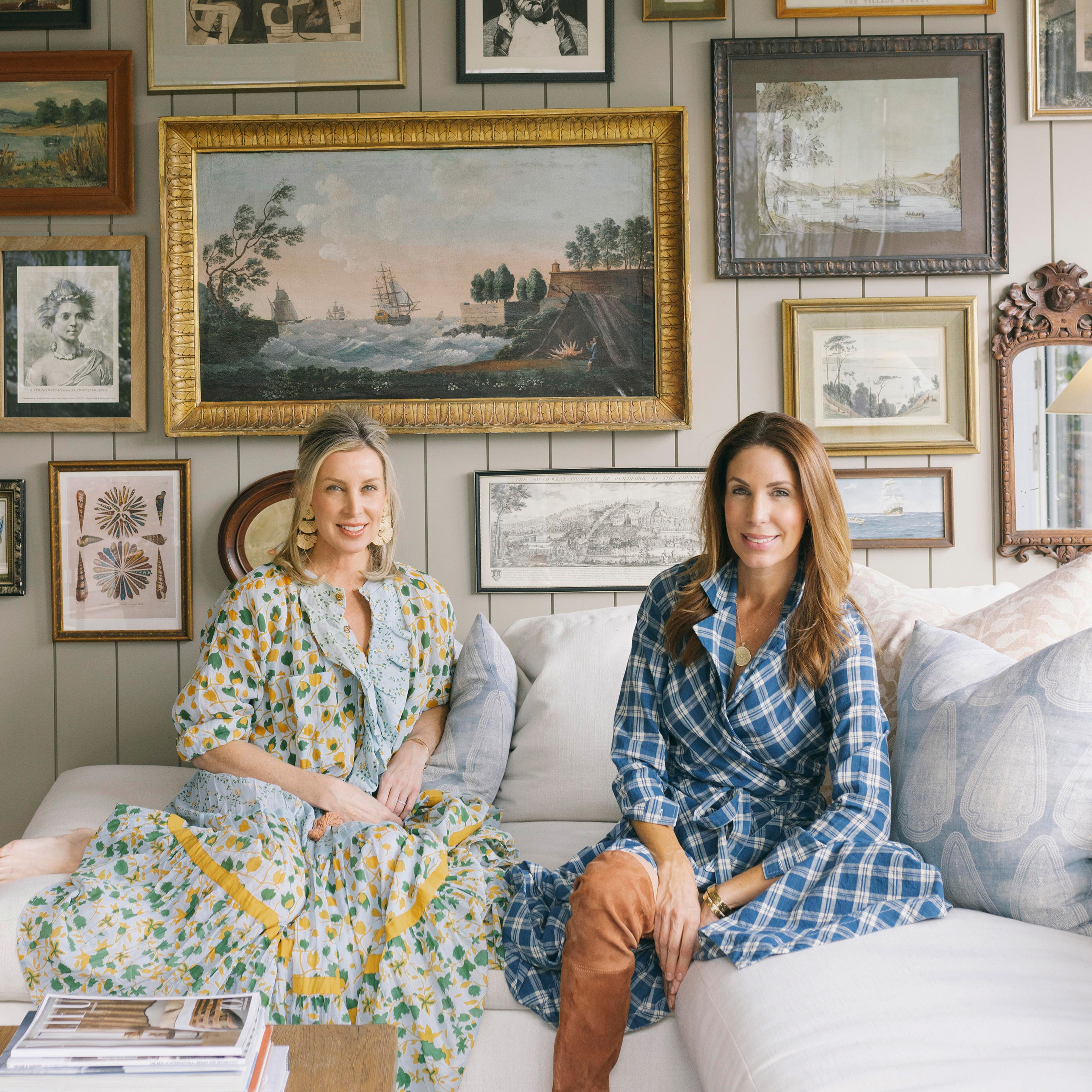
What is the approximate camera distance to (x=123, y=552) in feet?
8.29

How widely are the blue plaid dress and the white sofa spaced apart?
0.14 ft

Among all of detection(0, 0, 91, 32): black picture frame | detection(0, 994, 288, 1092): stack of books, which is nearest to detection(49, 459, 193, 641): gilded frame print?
detection(0, 0, 91, 32): black picture frame

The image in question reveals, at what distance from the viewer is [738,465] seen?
160 cm

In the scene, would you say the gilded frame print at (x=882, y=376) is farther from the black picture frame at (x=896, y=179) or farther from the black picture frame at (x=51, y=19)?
the black picture frame at (x=51, y=19)

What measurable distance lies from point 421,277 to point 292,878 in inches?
65.2

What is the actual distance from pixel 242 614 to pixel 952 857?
1.39m

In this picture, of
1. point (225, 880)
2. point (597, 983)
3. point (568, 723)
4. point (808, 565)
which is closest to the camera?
point (597, 983)

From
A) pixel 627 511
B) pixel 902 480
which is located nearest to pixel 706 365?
pixel 627 511

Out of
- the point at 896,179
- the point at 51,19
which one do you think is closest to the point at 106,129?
the point at 51,19

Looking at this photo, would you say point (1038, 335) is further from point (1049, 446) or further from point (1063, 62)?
point (1063, 62)

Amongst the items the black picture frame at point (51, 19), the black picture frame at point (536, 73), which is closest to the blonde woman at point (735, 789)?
the black picture frame at point (536, 73)

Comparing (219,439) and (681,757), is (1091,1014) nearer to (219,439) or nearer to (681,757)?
(681,757)

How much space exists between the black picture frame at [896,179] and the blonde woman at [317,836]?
1230 millimetres

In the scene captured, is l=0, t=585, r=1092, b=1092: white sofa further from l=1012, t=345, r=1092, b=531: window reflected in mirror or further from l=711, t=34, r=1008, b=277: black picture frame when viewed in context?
l=711, t=34, r=1008, b=277: black picture frame
